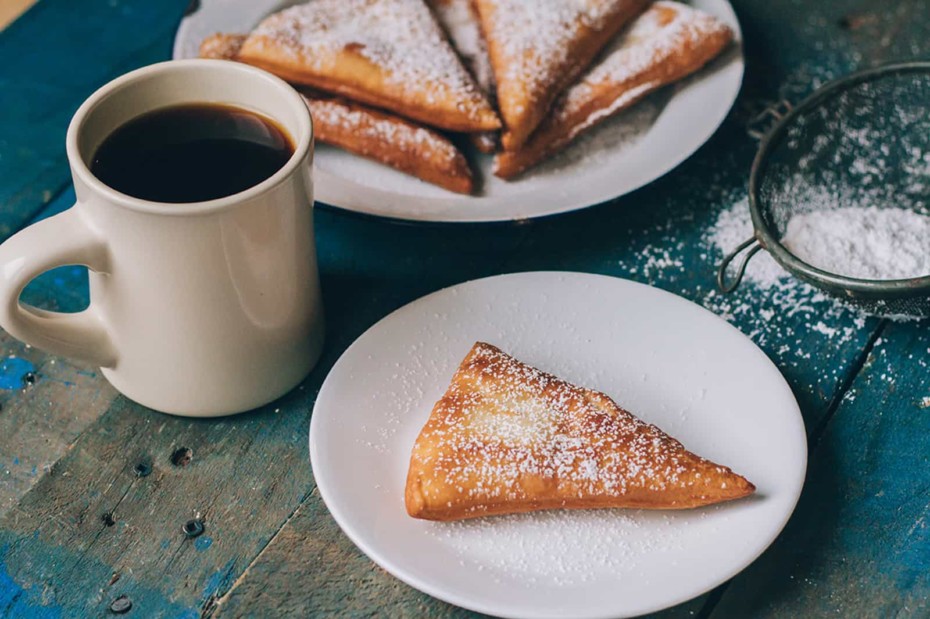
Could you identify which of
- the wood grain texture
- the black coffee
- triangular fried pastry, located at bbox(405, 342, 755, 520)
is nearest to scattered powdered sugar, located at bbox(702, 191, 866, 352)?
→ triangular fried pastry, located at bbox(405, 342, 755, 520)

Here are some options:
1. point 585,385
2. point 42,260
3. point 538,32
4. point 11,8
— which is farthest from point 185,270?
point 11,8

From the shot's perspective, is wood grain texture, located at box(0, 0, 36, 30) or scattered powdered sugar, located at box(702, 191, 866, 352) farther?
wood grain texture, located at box(0, 0, 36, 30)

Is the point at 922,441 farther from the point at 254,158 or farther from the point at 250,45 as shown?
the point at 250,45

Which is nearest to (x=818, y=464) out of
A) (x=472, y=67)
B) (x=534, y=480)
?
(x=534, y=480)

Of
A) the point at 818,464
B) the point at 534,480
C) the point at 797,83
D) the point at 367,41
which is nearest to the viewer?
the point at 534,480

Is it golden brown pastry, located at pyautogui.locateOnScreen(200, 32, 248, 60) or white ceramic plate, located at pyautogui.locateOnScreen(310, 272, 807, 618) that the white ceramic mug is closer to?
white ceramic plate, located at pyautogui.locateOnScreen(310, 272, 807, 618)

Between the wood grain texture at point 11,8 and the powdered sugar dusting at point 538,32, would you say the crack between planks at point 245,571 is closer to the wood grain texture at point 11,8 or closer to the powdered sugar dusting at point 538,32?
the powdered sugar dusting at point 538,32
